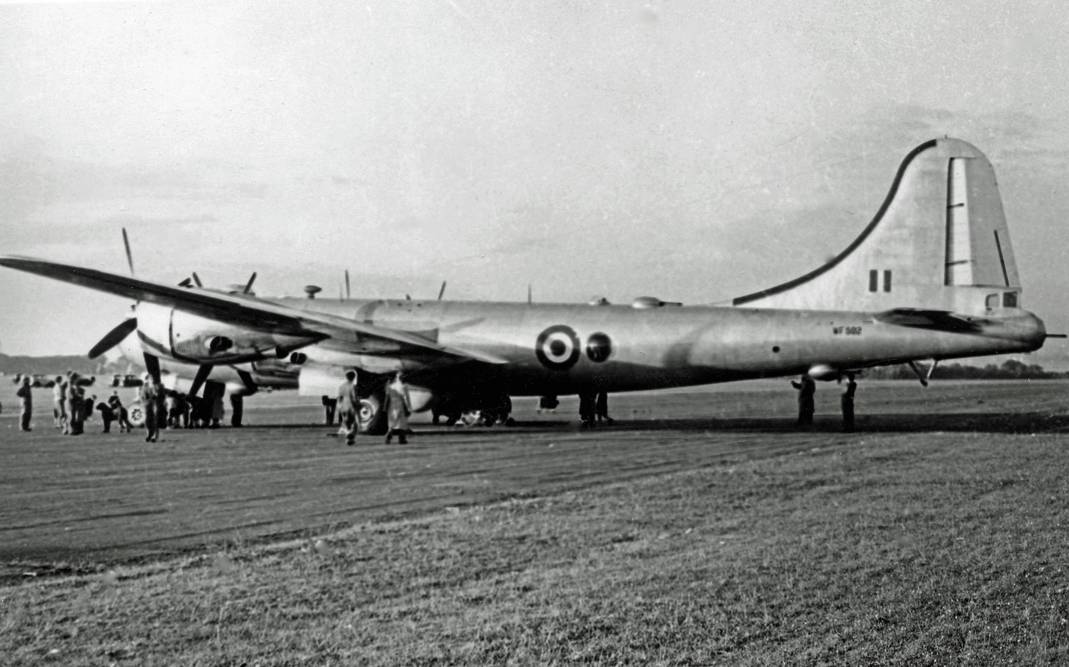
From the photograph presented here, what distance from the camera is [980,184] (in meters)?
22.6

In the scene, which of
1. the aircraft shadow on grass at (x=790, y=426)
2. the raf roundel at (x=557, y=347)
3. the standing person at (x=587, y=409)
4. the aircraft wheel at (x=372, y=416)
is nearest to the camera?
the aircraft wheel at (x=372, y=416)

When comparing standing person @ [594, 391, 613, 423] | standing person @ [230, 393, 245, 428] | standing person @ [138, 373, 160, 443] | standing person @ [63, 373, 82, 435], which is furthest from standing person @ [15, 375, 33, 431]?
standing person @ [594, 391, 613, 423]

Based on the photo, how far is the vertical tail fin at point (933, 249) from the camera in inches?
884

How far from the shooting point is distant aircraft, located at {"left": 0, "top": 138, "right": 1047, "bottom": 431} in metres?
22.6

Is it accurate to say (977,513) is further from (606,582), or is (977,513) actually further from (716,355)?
(716,355)

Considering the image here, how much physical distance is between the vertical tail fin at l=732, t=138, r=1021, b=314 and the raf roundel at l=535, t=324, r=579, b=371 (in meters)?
5.82

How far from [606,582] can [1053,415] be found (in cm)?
2900

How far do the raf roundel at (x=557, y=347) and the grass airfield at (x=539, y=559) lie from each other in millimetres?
6825

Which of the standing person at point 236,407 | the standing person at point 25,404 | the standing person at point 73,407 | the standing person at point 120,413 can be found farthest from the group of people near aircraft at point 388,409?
the standing person at point 25,404

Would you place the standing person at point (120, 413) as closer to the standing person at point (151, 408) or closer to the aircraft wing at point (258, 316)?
the aircraft wing at point (258, 316)

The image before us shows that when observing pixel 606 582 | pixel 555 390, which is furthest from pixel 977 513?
pixel 555 390

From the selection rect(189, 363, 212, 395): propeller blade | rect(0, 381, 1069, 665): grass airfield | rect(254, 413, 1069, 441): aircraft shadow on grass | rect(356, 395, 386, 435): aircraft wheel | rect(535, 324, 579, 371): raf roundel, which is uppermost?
rect(535, 324, 579, 371): raf roundel

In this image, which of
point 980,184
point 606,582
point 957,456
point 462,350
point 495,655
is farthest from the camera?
point 462,350

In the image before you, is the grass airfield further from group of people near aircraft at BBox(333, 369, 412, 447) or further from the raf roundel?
the raf roundel
